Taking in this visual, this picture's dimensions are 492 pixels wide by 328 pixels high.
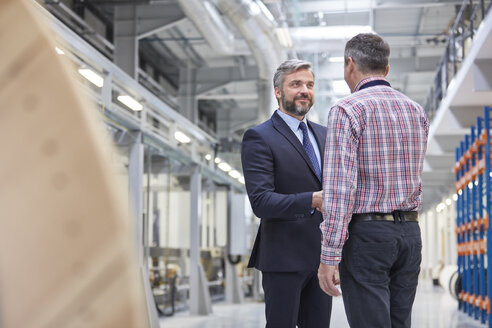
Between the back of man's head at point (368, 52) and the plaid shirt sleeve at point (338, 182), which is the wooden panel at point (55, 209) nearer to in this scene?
the plaid shirt sleeve at point (338, 182)

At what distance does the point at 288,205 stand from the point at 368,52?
0.63 meters

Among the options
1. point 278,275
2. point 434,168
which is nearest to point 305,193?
point 278,275

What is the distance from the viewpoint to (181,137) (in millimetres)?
13336

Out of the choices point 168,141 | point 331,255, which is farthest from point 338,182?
point 168,141

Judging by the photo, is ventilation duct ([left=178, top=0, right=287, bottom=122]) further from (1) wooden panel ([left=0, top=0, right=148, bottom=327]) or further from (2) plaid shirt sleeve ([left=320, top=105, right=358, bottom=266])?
(1) wooden panel ([left=0, top=0, right=148, bottom=327])

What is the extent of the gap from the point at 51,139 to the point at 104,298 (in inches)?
3.0

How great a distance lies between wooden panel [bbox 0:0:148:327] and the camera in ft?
0.91

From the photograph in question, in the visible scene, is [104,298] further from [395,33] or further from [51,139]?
[395,33]

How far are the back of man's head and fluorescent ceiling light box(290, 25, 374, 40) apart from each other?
9713 mm

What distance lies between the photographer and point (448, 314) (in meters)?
12.0

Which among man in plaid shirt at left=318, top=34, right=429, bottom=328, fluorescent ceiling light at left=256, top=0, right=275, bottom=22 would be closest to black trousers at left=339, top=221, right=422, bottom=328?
man in plaid shirt at left=318, top=34, right=429, bottom=328

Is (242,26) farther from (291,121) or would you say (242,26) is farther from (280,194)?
(280,194)

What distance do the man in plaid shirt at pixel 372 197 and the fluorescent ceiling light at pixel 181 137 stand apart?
10762 mm

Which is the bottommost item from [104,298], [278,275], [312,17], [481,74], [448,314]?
[448,314]
